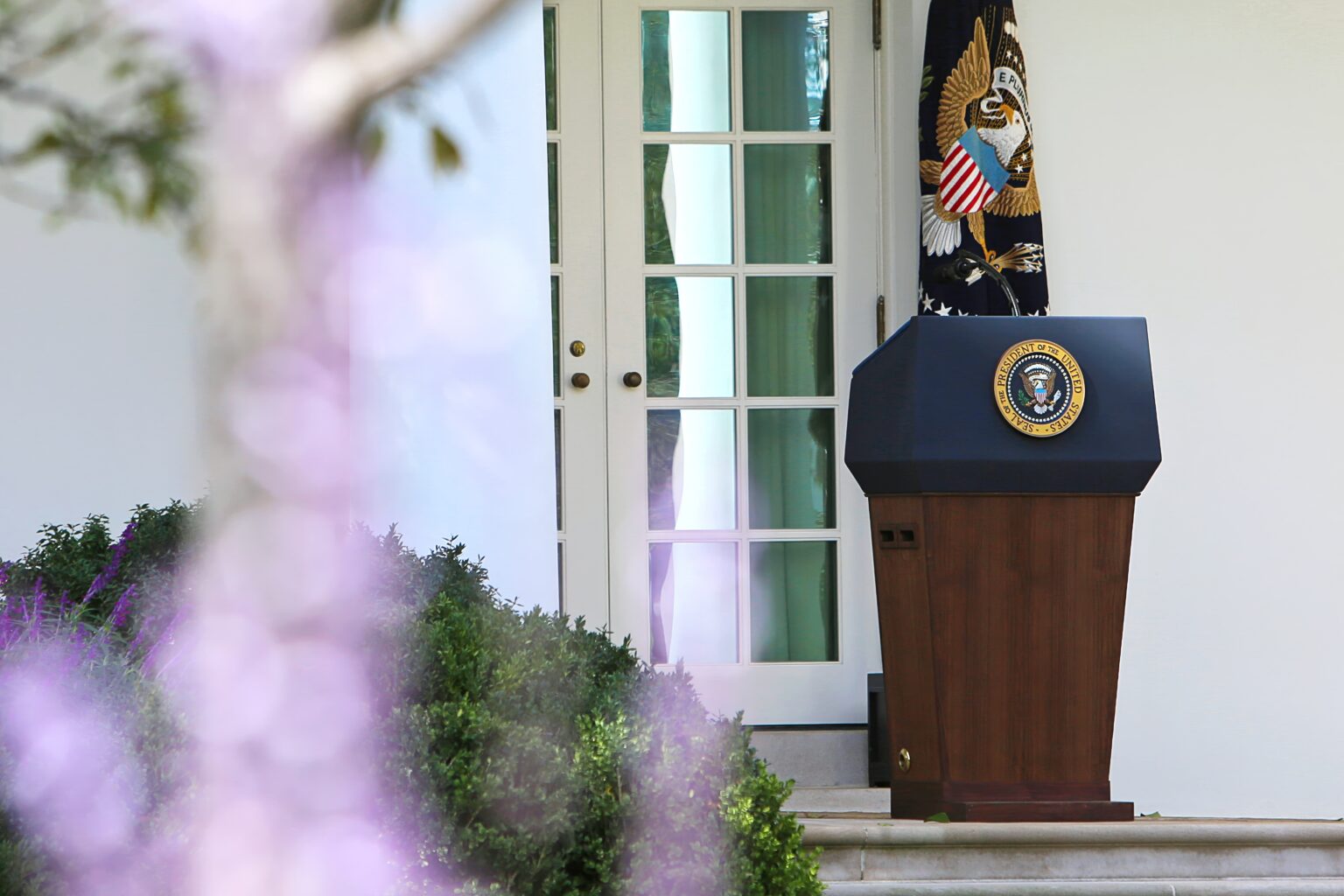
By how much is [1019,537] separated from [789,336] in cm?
151

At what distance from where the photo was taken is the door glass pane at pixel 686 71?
4.18m

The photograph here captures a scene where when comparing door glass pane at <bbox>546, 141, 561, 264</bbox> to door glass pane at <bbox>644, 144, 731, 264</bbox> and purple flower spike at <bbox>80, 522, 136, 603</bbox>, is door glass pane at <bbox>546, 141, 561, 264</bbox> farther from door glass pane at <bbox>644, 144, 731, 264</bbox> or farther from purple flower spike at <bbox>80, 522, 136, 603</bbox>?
purple flower spike at <bbox>80, 522, 136, 603</bbox>

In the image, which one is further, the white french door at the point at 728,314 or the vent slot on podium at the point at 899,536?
the white french door at the point at 728,314

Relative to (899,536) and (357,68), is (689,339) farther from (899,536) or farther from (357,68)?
(357,68)

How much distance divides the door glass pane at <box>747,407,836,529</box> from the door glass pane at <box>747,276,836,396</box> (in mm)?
79

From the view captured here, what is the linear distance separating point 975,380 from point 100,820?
5.74 ft

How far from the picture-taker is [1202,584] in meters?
4.09

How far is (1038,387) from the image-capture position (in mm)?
2766

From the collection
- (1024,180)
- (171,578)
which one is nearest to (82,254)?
(171,578)

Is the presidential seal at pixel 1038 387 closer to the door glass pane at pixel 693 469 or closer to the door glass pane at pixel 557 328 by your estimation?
the door glass pane at pixel 693 469

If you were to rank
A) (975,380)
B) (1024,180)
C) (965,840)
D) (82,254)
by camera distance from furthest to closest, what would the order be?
(1024,180) → (82,254) → (975,380) → (965,840)

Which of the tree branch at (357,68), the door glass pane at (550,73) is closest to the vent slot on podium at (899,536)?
the door glass pane at (550,73)

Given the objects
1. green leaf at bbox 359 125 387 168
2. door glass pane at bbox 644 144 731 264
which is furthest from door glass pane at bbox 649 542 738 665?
green leaf at bbox 359 125 387 168

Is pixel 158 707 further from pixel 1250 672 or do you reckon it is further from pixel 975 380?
pixel 1250 672
